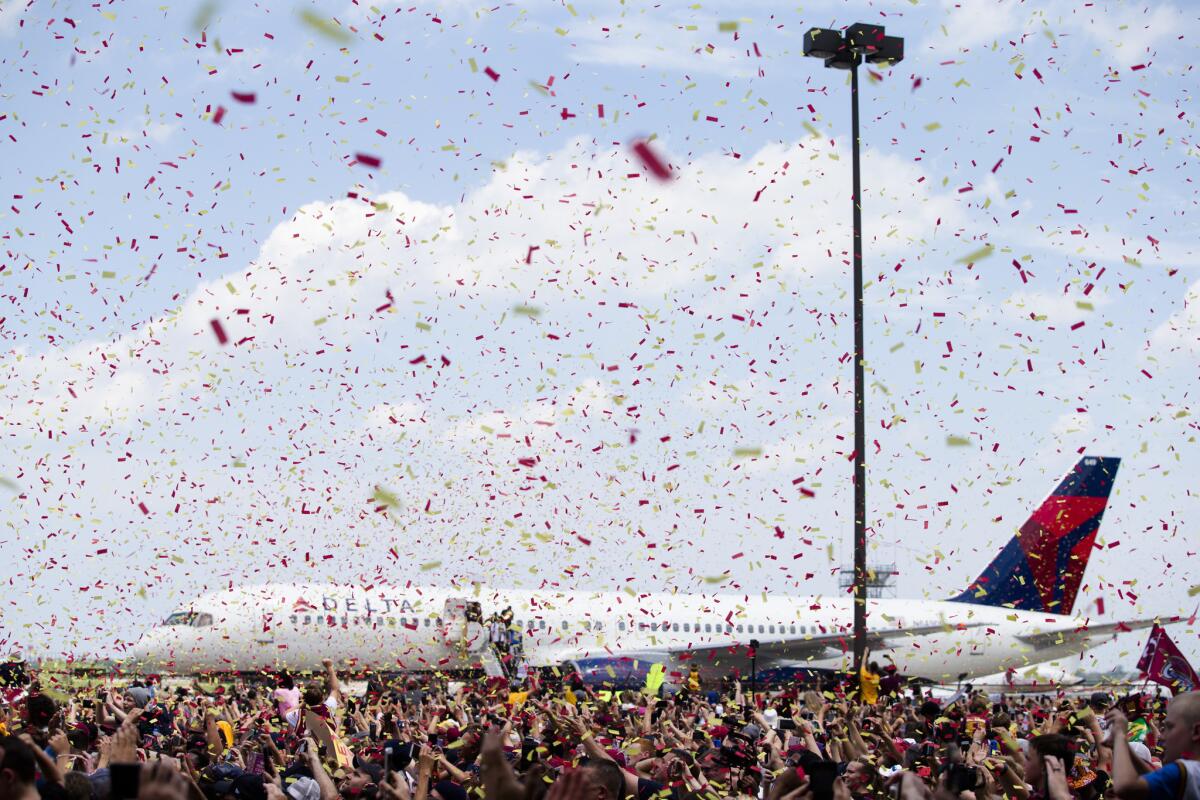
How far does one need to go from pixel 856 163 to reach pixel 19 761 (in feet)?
69.3

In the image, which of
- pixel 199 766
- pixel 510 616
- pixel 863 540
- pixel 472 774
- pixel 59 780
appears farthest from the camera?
pixel 510 616

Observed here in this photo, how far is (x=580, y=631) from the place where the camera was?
4097cm

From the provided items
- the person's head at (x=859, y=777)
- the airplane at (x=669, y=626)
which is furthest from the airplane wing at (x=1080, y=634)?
the person's head at (x=859, y=777)

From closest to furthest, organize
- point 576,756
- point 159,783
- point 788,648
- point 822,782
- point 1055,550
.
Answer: point 159,783 → point 822,782 → point 576,756 → point 788,648 → point 1055,550

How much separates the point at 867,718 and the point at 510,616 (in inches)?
856

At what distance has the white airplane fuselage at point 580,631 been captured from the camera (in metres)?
36.4

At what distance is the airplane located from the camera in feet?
120

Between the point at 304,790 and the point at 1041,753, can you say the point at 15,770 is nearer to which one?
the point at 304,790

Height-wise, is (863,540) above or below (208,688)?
above

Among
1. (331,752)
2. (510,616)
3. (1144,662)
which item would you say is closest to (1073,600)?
(510,616)

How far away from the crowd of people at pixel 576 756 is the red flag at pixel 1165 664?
3876 millimetres

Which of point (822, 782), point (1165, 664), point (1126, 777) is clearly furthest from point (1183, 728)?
point (1165, 664)

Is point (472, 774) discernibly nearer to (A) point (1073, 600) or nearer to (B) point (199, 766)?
(B) point (199, 766)

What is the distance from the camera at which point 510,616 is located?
37.4 meters
